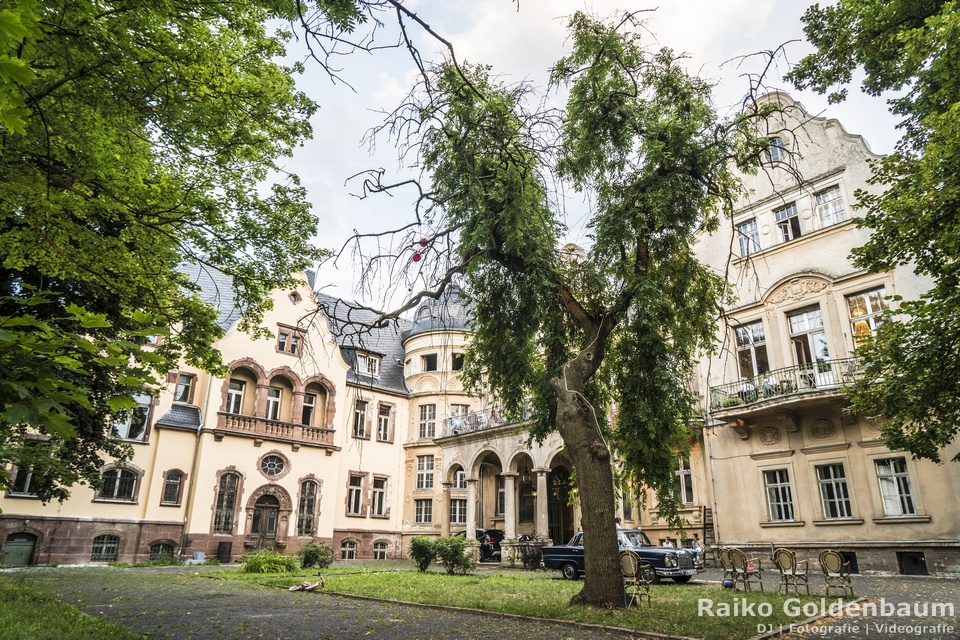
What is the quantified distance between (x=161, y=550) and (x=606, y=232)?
2531 centimetres

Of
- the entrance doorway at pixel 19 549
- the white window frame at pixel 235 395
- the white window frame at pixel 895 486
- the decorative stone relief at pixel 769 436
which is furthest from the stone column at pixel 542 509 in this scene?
the entrance doorway at pixel 19 549

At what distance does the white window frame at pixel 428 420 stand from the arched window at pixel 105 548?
16.8 m

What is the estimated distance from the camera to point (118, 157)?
27.0ft

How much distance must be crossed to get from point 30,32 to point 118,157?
623 centimetres

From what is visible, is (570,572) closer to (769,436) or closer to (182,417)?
(769,436)

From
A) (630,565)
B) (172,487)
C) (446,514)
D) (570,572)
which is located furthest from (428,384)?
(630,565)

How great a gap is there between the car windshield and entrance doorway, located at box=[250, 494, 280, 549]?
19.2m

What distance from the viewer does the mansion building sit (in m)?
16.2

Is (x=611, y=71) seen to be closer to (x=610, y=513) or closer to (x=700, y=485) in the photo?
(x=610, y=513)

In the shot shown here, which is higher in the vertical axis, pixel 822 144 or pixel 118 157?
pixel 822 144

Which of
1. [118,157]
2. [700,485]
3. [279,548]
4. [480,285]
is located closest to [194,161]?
[118,157]

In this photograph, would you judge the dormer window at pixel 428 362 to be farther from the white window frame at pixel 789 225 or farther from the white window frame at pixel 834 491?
the white window frame at pixel 834 491

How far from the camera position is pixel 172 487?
26.3 meters

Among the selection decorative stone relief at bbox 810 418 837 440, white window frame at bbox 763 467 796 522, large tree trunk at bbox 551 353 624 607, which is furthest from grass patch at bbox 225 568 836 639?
decorative stone relief at bbox 810 418 837 440
